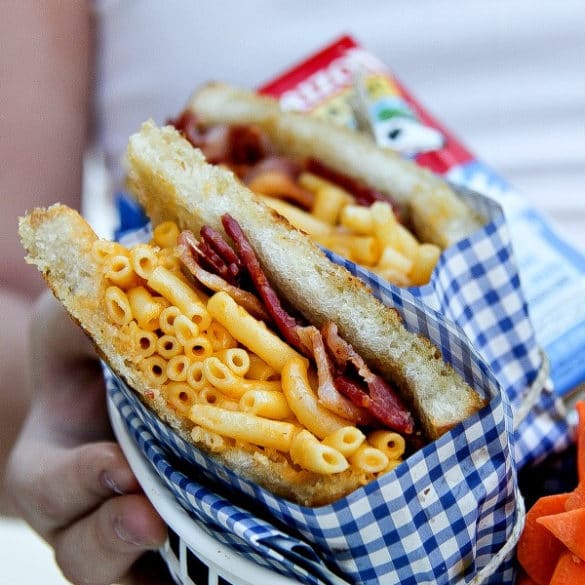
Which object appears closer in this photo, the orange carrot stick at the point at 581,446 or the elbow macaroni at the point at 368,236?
the orange carrot stick at the point at 581,446

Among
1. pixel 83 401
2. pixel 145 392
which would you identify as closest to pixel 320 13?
pixel 83 401

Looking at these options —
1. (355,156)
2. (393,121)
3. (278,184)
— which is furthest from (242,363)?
(393,121)

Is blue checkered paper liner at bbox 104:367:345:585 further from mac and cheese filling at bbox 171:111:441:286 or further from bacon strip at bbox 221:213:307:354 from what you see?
mac and cheese filling at bbox 171:111:441:286

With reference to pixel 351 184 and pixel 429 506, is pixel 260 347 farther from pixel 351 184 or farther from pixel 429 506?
pixel 351 184

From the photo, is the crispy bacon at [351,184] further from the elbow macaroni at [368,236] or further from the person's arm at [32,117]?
the person's arm at [32,117]

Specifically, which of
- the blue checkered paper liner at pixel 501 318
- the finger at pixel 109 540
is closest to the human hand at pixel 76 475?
the finger at pixel 109 540
